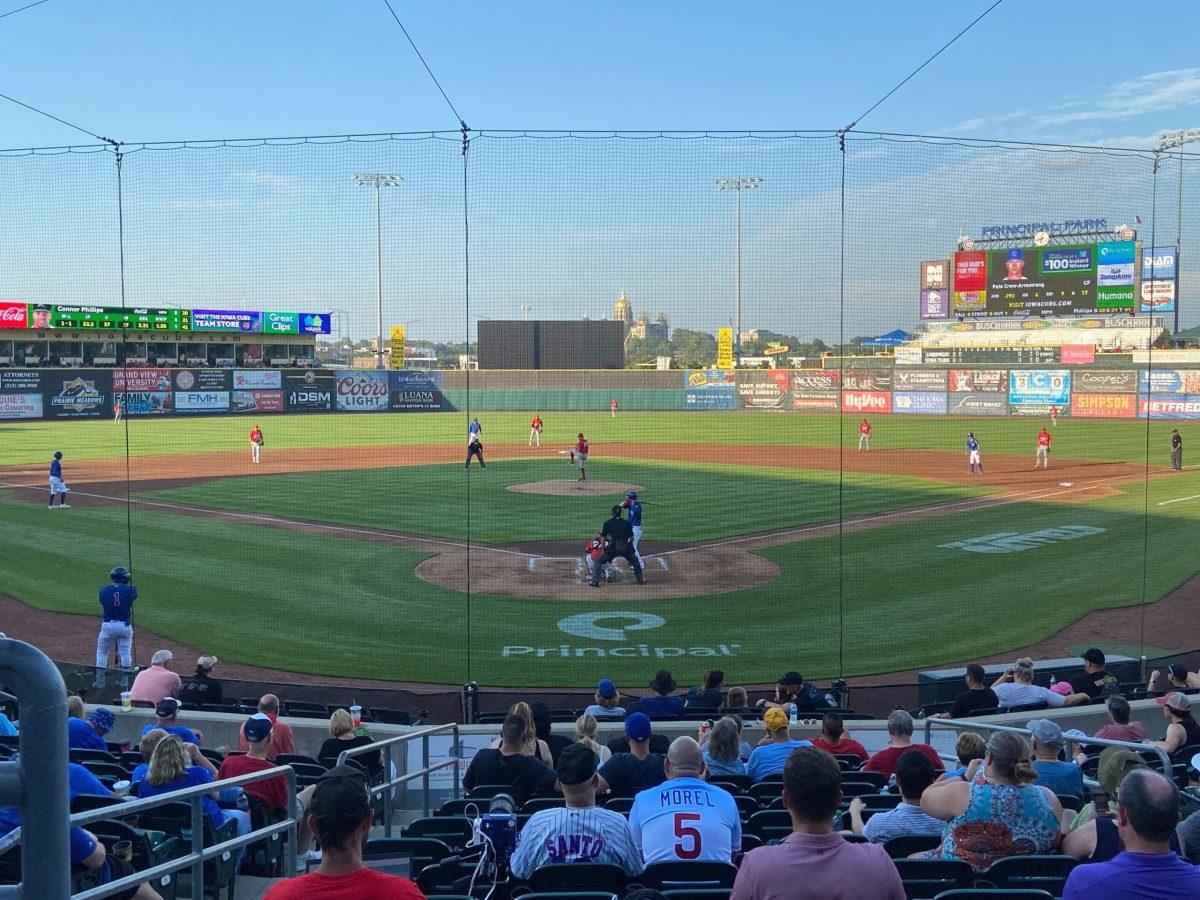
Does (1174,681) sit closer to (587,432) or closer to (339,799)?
(339,799)

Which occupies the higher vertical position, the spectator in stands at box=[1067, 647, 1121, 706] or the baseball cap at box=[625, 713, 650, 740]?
the baseball cap at box=[625, 713, 650, 740]

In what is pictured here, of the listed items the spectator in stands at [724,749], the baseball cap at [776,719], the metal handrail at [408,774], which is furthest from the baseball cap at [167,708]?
the baseball cap at [776,719]

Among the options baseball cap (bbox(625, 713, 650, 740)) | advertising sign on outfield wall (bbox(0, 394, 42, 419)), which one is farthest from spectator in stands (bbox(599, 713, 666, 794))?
advertising sign on outfield wall (bbox(0, 394, 42, 419))

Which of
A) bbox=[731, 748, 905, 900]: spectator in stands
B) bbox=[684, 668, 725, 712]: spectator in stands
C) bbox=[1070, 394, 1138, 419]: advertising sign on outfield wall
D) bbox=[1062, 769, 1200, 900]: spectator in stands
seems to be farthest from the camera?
bbox=[1070, 394, 1138, 419]: advertising sign on outfield wall

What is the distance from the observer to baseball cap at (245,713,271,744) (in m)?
6.71

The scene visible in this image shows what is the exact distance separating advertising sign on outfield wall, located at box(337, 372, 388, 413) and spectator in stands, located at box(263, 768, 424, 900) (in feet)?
183

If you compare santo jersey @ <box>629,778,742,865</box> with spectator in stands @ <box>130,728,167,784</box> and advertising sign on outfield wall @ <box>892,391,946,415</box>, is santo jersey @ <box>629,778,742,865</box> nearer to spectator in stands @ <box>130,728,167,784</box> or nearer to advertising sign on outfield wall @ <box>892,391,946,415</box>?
spectator in stands @ <box>130,728,167,784</box>

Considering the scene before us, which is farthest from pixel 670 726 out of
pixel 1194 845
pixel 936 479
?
pixel 936 479

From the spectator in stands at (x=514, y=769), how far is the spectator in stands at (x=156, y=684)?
509 cm

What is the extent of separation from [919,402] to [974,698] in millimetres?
48366

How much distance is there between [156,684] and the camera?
400 inches

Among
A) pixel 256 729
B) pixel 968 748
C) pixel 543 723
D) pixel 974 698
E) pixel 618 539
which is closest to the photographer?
pixel 968 748

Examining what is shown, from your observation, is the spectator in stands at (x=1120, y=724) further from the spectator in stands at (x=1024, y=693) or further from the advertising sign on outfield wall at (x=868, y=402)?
the advertising sign on outfield wall at (x=868, y=402)

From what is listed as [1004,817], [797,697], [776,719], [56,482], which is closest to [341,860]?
[1004,817]
